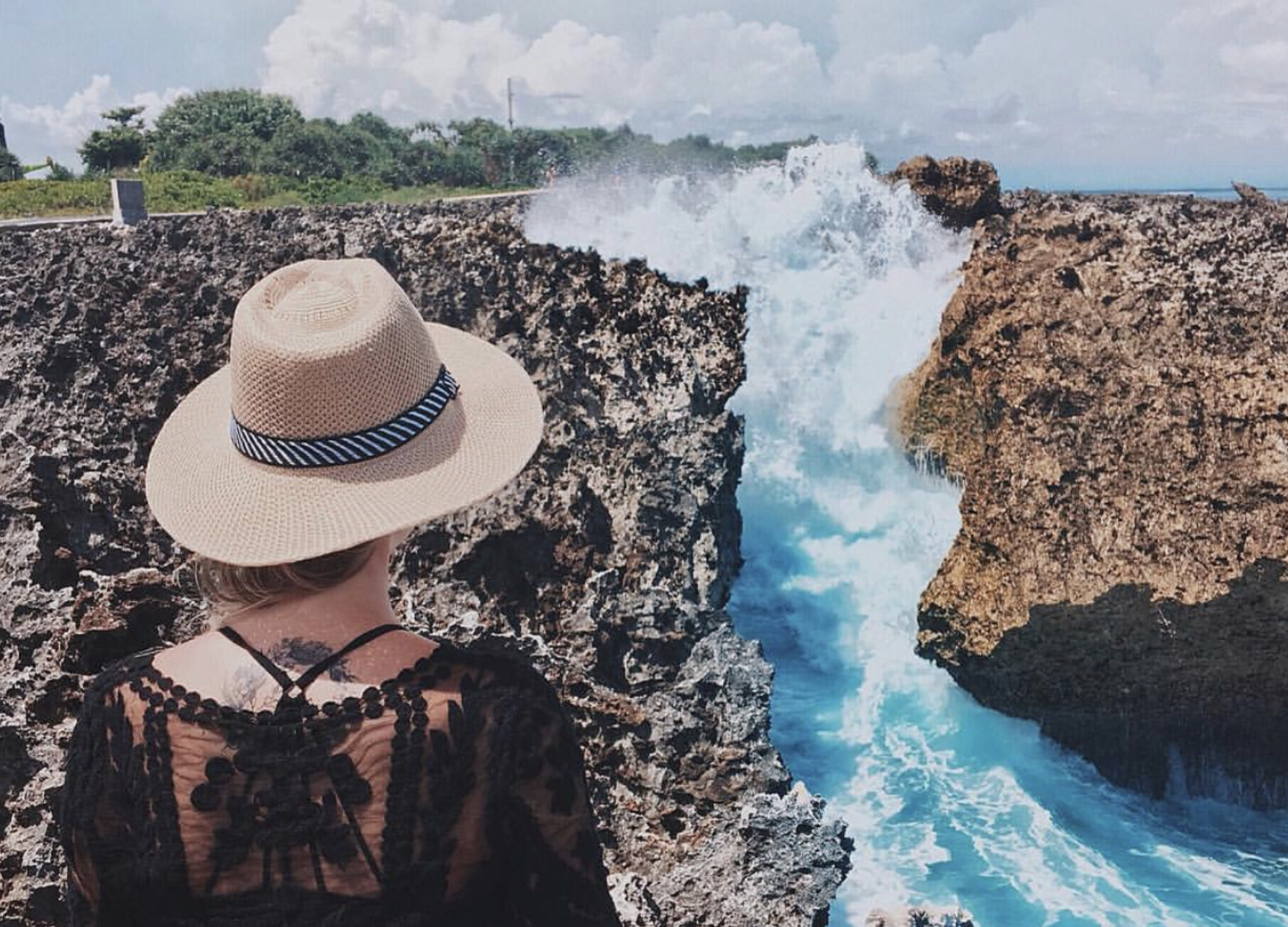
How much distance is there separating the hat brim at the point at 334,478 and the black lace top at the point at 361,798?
17cm

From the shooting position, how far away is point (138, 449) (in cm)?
729

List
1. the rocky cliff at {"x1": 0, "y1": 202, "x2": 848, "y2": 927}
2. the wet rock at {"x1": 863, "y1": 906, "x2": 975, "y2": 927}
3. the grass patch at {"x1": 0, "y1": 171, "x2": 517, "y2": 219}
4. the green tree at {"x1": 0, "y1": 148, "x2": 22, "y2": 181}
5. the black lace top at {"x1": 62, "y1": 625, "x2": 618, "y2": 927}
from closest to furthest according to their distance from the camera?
the black lace top at {"x1": 62, "y1": 625, "x2": 618, "y2": 927}, the rocky cliff at {"x1": 0, "y1": 202, "x2": 848, "y2": 927}, the wet rock at {"x1": 863, "y1": 906, "x2": 975, "y2": 927}, the grass patch at {"x1": 0, "y1": 171, "x2": 517, "y2": 219}, the green tree at {"x1": 0, "y1": 148, "x2": 22, "y2": 181}

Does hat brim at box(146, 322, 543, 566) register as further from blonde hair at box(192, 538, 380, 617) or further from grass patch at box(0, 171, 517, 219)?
grass patch at box(0, 171, 517, 219)

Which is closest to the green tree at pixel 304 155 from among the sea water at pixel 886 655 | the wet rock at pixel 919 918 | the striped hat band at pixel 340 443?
the sea water at pixel 886 655

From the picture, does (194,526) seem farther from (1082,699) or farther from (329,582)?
(1082,699)

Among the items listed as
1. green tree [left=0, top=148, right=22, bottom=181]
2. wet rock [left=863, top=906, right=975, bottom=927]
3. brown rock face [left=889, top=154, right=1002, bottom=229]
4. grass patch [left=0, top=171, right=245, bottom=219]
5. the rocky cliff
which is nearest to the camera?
the rocky cliff

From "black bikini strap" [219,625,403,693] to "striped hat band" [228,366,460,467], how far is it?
0.25 meters

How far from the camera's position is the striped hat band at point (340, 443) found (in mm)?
1508

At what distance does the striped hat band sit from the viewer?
4.95 feet

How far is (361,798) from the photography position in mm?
1430

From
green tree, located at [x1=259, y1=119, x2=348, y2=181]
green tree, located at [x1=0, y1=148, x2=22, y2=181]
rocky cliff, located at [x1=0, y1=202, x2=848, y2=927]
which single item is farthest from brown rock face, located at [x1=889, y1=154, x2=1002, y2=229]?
green tree, located at [x1=0, y1=148, x2=22, y2=181]

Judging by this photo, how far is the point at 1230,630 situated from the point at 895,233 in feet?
30.9

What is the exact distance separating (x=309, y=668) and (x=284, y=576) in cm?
14

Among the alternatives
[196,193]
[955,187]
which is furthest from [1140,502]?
[196,193]
